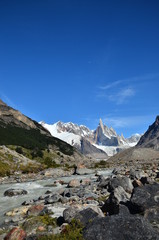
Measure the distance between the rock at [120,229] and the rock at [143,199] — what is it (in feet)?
12.2

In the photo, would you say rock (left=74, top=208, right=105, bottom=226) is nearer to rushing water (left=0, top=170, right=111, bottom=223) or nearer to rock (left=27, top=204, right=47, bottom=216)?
rock (left=27, top=204, right=47, bottom=216)

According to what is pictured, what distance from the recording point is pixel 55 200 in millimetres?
23141

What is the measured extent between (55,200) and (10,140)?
125 m

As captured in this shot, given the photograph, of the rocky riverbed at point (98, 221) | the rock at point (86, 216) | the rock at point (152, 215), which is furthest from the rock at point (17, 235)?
the rock at point (152, 215)

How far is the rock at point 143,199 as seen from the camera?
13.4m

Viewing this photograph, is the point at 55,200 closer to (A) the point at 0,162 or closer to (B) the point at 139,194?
(B) the point at 139,194

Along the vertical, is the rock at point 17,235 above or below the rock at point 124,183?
below

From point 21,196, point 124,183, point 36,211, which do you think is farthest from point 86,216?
point 21,196

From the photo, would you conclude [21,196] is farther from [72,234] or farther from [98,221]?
[98,221]

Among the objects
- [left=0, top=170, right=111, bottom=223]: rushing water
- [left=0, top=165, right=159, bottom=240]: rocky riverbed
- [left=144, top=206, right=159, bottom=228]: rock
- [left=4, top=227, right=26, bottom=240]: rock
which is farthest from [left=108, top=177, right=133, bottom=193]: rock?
[left=4, top=227, right=26, bottom=240]: rock

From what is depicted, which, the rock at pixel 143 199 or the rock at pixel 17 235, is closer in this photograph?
the rock at pixel 17 235

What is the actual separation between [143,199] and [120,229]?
15.8ft

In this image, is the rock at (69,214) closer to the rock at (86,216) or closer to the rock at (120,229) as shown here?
the rock at (86,216)

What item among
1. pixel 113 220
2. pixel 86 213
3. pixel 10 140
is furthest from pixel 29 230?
pixel 10 140
